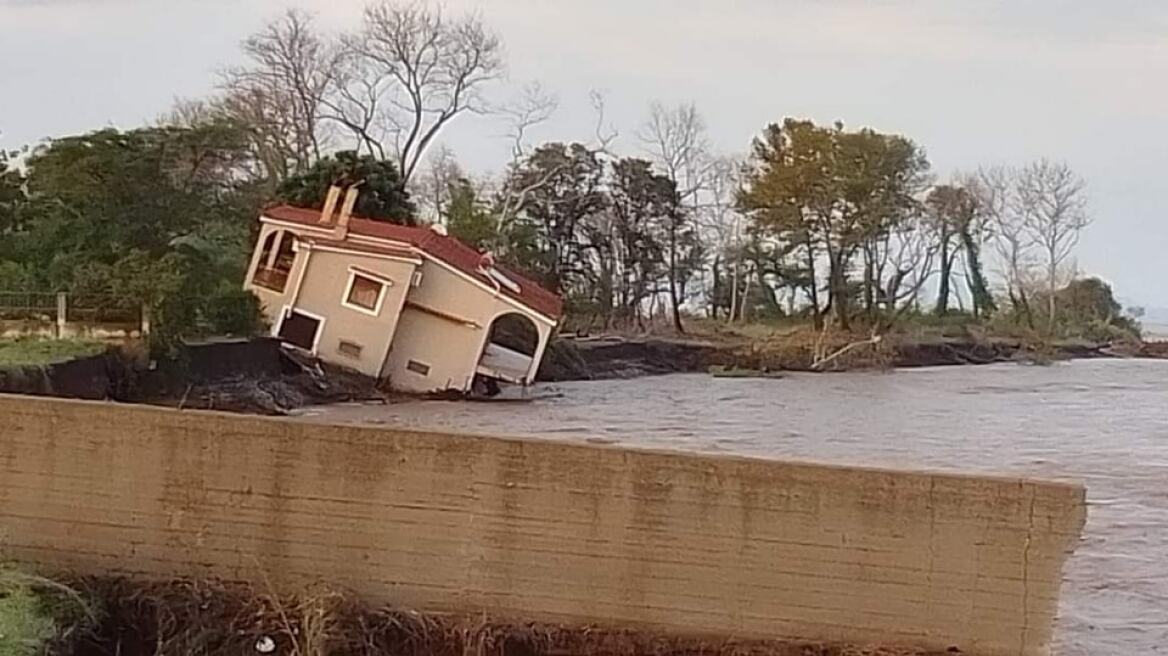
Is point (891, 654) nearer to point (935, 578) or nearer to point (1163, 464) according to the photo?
point (935, 578)

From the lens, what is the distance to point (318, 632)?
6020 mm

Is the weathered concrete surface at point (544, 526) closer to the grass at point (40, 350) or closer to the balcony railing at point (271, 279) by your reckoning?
the grass at point (40, 350)

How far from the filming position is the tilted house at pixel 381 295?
81.0ft

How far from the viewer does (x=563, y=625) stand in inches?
245

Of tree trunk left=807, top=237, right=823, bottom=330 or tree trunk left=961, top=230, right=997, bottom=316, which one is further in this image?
tree trunk left=961, top=230, right=997, bottom=316

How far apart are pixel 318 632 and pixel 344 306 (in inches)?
750

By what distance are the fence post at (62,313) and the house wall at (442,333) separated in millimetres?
6297

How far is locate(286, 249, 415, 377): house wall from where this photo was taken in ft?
80.9

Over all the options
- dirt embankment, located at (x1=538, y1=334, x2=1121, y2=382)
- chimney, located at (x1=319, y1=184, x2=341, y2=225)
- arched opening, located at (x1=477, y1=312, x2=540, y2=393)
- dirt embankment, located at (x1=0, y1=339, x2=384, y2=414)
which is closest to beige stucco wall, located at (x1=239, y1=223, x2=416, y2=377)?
dirt embankment, located at (x1=0, y1=339, x2=384, y2=414)

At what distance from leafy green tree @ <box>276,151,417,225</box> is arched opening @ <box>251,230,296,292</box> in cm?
321

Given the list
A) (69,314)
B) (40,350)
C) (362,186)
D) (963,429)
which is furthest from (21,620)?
(362,186)

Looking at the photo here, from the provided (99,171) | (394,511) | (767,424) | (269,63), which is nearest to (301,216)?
(99,171)

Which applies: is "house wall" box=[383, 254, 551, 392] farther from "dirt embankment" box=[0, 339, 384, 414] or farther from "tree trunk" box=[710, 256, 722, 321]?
"tree trunk" box=[710, 256, 722, 321]

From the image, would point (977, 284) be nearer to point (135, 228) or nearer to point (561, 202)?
point (561, 202)
